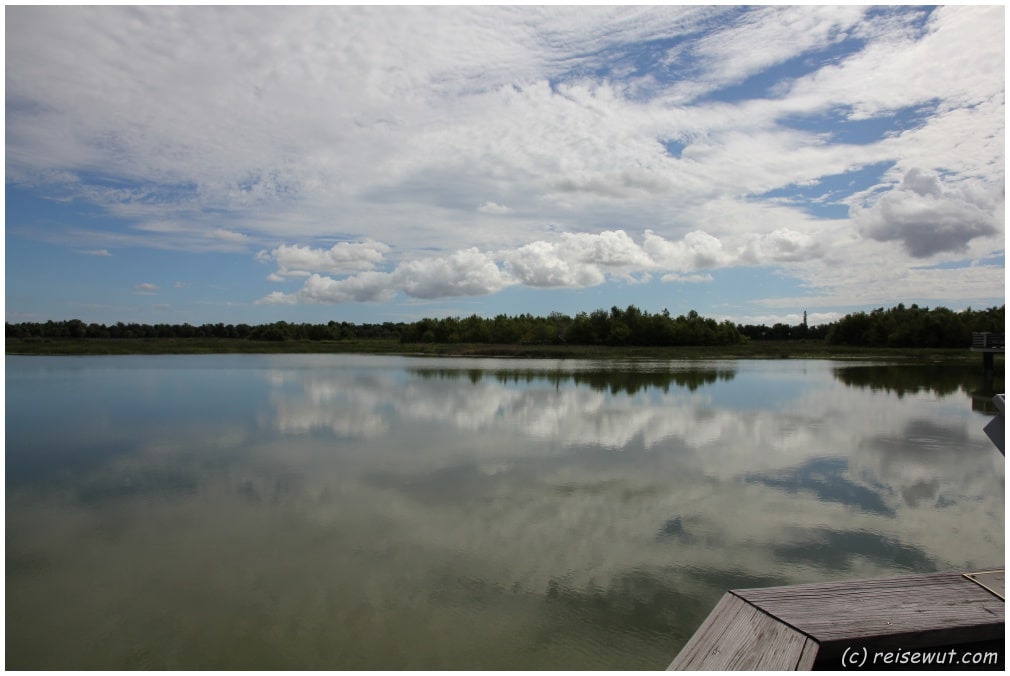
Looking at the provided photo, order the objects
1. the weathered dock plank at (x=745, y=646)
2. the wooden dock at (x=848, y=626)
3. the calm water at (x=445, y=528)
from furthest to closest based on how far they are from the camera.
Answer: the calm water at (x=445, y=528) < the wooden dock at (x=848, y=626) < the weathered dock plank at (x=745, y=646)

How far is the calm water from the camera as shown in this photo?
6.04 meters

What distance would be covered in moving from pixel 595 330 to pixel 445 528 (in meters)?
91.2

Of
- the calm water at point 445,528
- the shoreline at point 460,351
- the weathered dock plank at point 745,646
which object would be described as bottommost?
the calm water at point 445,528

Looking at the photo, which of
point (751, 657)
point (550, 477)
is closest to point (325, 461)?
point (550, 477)

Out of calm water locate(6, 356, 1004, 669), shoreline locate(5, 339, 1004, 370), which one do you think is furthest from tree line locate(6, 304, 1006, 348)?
calm water locate(6, 356, 1004, 669)

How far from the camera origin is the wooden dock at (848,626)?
490 cm

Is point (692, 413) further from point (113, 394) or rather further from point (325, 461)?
point (113, 394)

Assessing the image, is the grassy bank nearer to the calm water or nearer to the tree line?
the tree line

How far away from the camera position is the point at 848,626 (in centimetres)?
515

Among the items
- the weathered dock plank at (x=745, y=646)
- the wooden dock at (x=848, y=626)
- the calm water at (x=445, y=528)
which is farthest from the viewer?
the calm water at (x=445, y=528)

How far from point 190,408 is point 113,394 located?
6.27m

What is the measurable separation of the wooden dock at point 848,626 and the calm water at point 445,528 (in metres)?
0.81

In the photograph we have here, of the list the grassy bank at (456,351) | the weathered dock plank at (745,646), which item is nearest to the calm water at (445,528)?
the weathered dock plank at (745,646)

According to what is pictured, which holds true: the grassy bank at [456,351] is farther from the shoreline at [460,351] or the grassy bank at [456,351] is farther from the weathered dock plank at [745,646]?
the weathered dock plank at [745,646]
